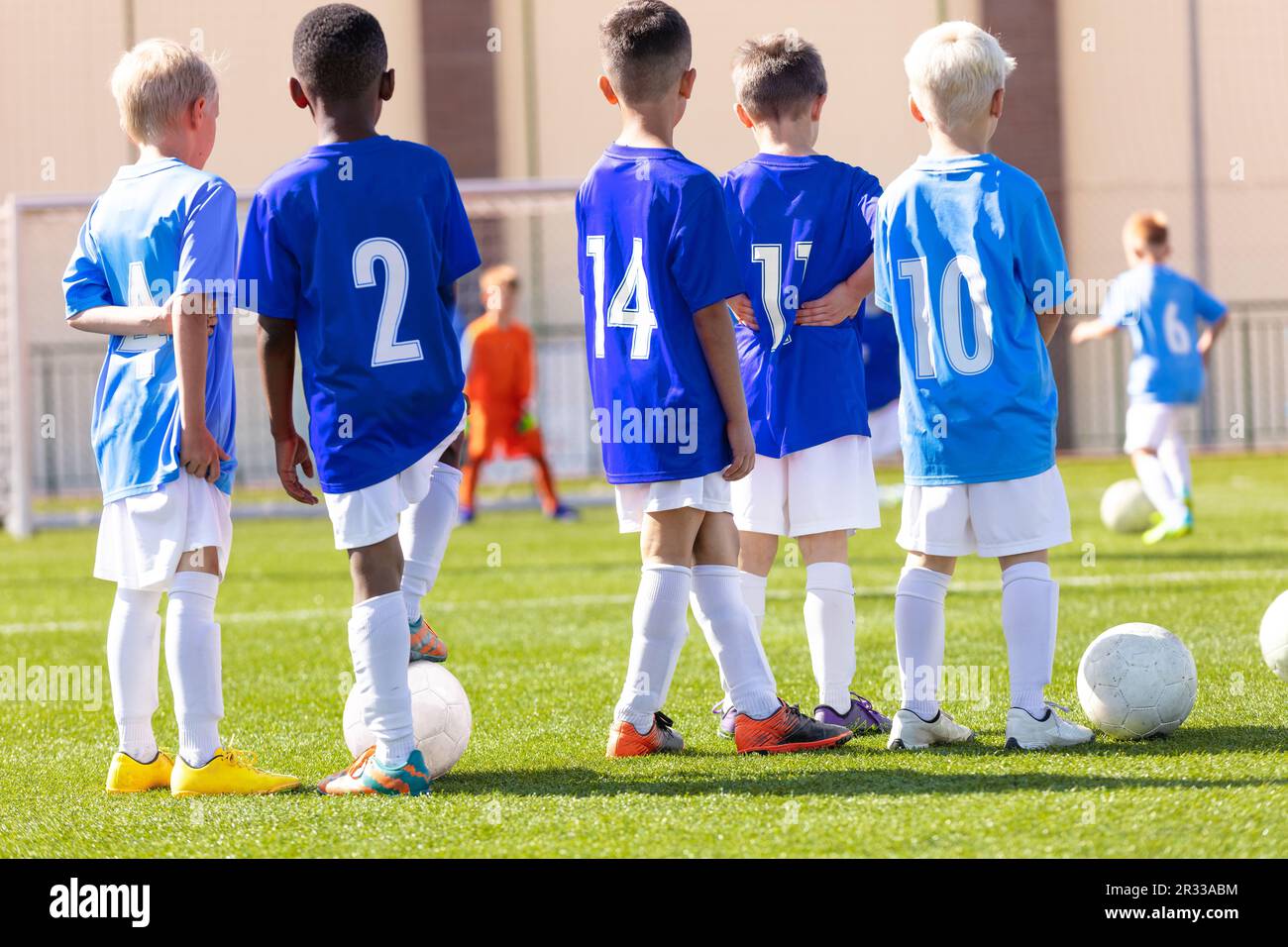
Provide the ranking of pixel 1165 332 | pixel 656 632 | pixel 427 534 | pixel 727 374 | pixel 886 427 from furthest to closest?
pixel 886 427 → pixel 1165 332 → pixel 427 534 → pixel 656 632 → pixel 727 374

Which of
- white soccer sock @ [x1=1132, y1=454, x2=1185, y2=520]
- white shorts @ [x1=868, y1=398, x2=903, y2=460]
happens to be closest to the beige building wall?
white shorts @ [x1=868, y1=398, x2=903, y2=460]

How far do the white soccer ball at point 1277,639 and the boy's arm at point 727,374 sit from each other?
177cm

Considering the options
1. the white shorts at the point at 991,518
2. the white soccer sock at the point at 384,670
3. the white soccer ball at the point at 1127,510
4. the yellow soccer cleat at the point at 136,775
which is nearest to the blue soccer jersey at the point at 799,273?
the white shorts at the point at 991,518

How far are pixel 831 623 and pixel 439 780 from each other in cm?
112

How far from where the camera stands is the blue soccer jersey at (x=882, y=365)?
520 cm

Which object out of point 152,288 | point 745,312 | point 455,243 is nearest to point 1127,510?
point 745,312

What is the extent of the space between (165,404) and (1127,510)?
7.32 metres

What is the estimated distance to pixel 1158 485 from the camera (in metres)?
9.04

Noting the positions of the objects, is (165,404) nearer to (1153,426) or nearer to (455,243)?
(455,243)

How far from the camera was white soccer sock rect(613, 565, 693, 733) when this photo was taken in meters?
3.67

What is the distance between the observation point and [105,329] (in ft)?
11.7

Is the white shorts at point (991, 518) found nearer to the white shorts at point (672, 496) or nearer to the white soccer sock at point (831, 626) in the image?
the white soccer sock at point (831, 626)

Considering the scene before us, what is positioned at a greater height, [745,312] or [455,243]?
[455,243]
